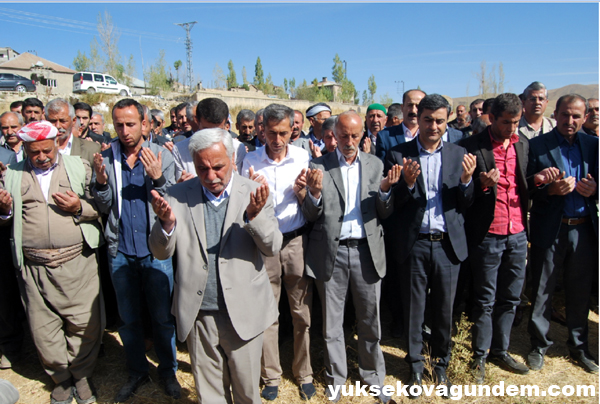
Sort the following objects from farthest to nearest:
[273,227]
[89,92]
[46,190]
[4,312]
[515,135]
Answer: [89,92]
[4,312]
[515,135]
[46,190]
[273,227]

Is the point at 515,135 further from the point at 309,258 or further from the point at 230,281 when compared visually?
the point at 230,281

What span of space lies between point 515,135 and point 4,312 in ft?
17.5

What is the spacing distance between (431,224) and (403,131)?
1571 millimetres

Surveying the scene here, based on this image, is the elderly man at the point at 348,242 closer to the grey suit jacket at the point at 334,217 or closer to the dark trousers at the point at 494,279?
the grey suit jacket at the point at 334,217

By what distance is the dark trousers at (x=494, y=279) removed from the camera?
3613mm

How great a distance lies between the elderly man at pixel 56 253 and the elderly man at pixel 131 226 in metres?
0.29

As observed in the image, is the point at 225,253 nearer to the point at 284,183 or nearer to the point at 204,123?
the point at 284,183

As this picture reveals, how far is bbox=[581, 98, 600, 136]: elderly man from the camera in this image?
4957mm

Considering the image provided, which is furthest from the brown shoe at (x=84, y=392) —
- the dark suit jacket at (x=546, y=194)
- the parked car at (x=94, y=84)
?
the parked car at (x=94, y=84)

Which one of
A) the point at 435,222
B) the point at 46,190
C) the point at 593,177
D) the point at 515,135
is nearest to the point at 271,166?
the point at 435,222

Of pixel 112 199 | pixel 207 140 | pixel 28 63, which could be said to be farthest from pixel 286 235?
pixel 28 63

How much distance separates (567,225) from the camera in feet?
12.4

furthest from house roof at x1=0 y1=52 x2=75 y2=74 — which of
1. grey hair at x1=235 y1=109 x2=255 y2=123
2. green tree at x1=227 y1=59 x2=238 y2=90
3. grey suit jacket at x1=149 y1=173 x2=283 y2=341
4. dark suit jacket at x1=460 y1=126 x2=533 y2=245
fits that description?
dark suit jacket at x1=460 y1=126 x2=533 y2=245

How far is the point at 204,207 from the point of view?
8.59 ft
